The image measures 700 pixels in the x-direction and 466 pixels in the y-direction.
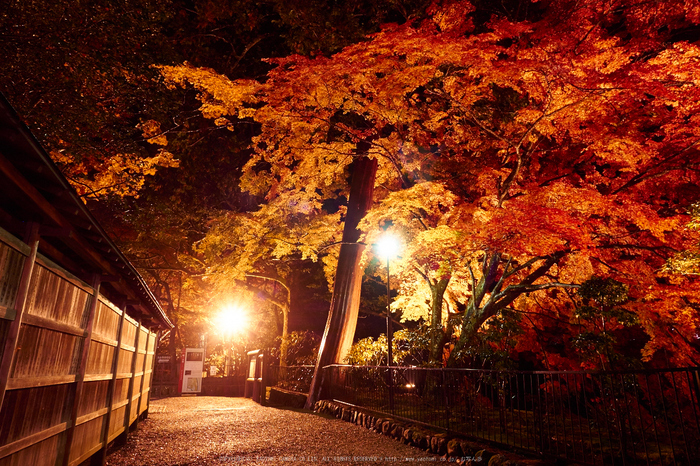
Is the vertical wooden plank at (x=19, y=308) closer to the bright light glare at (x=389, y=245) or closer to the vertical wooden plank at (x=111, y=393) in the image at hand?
the vertical wooden plank at (x=111, y=393)

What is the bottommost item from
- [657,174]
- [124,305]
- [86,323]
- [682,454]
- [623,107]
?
[682,454]

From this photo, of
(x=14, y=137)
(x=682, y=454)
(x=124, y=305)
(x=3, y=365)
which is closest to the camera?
(x=14, y=137)

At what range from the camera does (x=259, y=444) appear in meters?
7.98

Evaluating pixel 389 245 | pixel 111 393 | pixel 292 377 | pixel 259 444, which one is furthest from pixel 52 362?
pixel 292 377

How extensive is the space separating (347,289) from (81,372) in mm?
10509

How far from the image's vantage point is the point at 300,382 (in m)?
17.0

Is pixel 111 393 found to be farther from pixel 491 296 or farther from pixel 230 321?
pixel 230 321

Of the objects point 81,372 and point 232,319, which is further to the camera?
point 232,319

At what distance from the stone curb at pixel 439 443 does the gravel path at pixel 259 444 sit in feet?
0.61

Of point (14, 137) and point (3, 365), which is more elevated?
point (14, 137)

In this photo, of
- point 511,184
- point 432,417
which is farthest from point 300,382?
point 511,184

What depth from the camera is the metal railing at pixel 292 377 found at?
16.5m

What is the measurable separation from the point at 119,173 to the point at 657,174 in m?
14.0

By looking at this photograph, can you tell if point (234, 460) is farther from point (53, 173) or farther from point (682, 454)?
point (682, 454)
